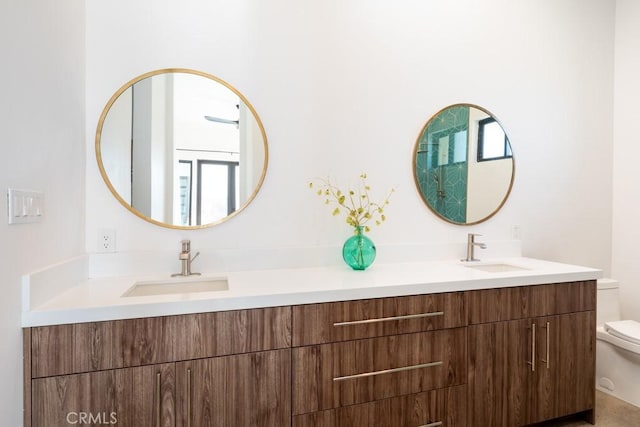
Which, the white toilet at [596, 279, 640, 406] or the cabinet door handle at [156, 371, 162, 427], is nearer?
the cabinet door handle at [156, 371, 162, 427]

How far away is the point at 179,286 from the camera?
1648 mm

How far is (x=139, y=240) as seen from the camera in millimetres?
1720

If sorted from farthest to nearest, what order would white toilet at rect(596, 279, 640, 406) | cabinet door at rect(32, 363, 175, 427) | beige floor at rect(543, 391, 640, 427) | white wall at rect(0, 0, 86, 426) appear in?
white toilet at rect(596, 279, 640, 406), beige floor at rect(543, 391, 640, 427), cabinet door at rect(32, 363, 175, 427), white wall at rect(0, 0, 86, 426)

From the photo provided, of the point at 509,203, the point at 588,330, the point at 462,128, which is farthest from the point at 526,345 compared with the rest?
the point at 462,128

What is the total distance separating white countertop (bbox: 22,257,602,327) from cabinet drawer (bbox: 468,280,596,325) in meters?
0.04

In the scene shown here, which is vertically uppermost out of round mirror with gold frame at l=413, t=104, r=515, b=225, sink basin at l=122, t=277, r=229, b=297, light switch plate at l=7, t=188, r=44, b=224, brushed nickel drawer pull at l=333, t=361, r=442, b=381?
round mirror with gold frame at l=413, t=104, r=515, b=225

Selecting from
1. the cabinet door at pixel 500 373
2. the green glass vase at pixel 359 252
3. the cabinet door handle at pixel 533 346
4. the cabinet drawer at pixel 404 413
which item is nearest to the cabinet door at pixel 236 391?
the cabinet drawer at pixel 404 413

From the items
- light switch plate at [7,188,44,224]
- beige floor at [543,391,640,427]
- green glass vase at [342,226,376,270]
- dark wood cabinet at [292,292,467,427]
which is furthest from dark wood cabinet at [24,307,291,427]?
beige floor at [543,391,640,427]

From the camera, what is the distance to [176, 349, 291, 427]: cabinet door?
49.5 inches

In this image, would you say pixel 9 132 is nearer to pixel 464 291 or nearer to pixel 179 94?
pixel 179 94

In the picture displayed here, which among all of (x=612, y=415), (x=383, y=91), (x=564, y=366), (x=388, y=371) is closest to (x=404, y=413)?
(x=388, y=371)

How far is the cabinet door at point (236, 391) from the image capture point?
1.26m

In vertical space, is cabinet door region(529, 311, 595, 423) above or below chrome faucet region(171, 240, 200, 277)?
below

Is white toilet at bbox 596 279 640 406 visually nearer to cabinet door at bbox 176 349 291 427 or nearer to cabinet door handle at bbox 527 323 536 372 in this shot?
cabinet door handle at bbox 527 323 536 372
